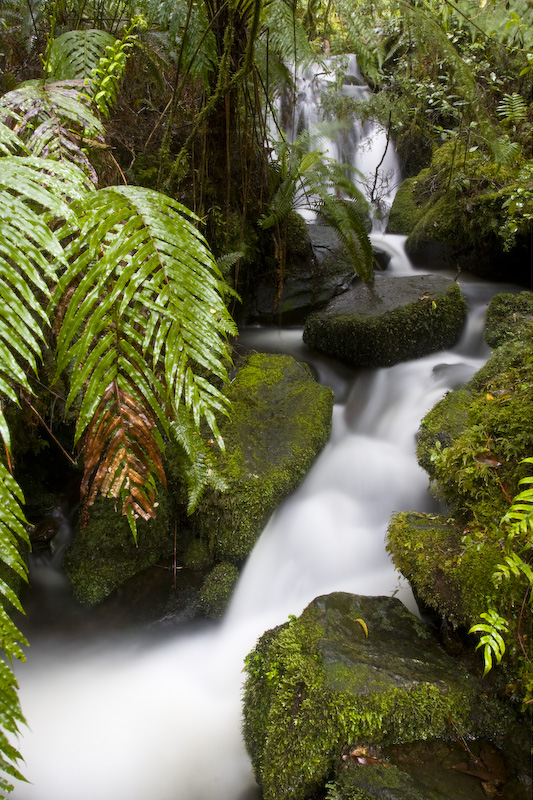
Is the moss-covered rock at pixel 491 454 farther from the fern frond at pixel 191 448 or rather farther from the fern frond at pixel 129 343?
the fern frond at pixel 129 343

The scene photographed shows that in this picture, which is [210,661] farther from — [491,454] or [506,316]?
[506,316]

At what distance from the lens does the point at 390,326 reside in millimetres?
4434

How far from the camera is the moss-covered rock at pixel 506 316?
423 cm

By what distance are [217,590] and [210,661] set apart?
374 mm

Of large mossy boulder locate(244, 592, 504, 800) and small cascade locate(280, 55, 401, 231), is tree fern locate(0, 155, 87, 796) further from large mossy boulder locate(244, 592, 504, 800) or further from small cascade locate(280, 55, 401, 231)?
small cascade locate(280, 55, 401, 231)

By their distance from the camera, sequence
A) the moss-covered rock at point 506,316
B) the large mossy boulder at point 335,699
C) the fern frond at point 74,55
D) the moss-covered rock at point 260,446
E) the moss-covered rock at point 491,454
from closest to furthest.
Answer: the large mossy boulder at point 335,699
the moss-covered rock at point 491,454
the fern frond at point 74,55
the moss-covered rock at point 260,446
the moss-covered rock at point 506,316

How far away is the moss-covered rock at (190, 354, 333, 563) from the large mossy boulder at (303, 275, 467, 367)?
72cm

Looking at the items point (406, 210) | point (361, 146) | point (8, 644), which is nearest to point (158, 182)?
point (8, 644)

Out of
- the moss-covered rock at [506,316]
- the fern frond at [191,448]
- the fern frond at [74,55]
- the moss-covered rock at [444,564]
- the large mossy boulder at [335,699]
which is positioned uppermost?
the fern frond at [74,55]

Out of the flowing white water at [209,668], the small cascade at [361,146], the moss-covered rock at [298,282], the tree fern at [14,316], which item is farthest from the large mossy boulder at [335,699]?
the small cascade at [361,146]

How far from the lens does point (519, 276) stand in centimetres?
521

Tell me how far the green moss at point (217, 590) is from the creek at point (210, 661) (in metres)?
0.07

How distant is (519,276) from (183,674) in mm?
5028

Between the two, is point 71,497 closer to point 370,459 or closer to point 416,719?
point 370,459
